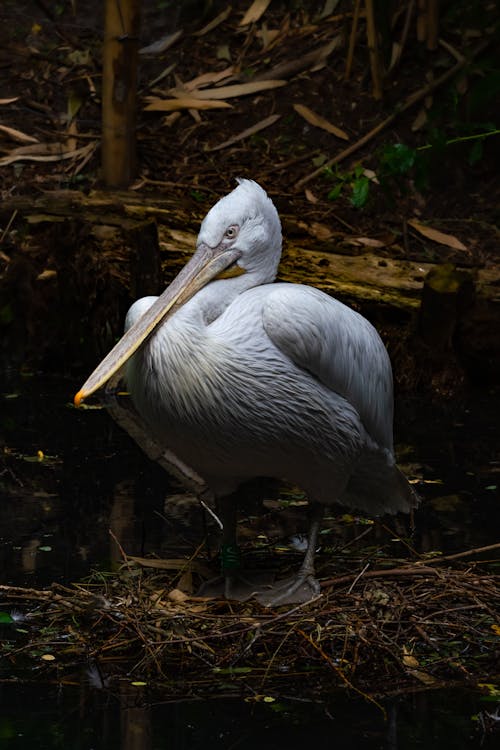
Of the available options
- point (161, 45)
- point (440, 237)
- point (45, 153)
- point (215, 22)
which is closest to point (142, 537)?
point (440, 237)

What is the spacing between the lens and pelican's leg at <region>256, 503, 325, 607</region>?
376 centimetres

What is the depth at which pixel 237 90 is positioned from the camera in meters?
8.91

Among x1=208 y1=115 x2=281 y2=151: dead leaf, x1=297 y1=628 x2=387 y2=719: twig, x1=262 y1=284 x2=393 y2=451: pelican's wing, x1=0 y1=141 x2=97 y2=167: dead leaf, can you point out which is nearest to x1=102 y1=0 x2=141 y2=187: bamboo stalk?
x1=0 y1=141 x2=97 y2=167: dead leaf

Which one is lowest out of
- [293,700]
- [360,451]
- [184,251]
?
[293,700]

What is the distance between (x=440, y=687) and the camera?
3.30 metres

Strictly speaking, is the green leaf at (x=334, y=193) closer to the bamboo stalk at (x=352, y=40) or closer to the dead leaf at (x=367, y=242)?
the dead leaf at (x=367, y=242)

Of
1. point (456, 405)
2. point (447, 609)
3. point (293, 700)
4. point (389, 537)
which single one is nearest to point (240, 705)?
point (293, 700)

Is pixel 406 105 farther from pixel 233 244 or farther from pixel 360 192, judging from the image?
pixel 233 244

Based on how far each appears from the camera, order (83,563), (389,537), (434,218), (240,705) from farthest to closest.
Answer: (434,218)
(389,537)
(83,563)
(240,705)

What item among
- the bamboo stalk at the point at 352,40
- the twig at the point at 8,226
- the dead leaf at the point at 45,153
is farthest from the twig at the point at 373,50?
the twig at the point at 8,226

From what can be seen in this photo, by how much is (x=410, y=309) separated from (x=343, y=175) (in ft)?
6.29

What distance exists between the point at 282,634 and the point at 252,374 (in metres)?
0.72

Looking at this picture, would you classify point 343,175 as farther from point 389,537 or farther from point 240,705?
point 240,705

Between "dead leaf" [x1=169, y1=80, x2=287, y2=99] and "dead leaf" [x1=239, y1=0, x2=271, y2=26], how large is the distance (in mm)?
765
